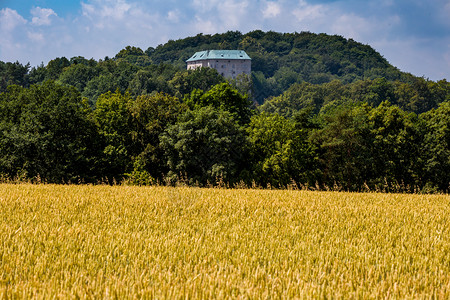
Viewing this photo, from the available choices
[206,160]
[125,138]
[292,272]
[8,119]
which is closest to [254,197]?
[292,272]

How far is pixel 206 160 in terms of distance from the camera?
3600 centimetres

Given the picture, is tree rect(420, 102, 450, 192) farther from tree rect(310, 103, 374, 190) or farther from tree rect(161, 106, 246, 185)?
tree rect(161, 106, 246, 185)

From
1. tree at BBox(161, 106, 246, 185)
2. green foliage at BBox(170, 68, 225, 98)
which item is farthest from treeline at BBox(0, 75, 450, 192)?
green foliage at BBox(170, 68, 225, 98)

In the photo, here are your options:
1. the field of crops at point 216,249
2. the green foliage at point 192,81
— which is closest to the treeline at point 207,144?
the field of crops at point 216,249

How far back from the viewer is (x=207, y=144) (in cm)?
3591

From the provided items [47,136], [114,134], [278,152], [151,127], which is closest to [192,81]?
[114,134]

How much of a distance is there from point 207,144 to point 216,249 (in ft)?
98.5

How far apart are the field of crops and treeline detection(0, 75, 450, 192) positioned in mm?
25072

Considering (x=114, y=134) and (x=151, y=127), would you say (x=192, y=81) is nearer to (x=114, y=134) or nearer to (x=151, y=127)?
(x=114, y=134)

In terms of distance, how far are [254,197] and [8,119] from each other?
119 ft

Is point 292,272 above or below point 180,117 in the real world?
below

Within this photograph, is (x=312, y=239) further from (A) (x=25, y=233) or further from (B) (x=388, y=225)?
(A) (x=25, y=233)

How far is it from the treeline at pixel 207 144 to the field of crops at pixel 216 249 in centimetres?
2507

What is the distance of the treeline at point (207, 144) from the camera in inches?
1410
